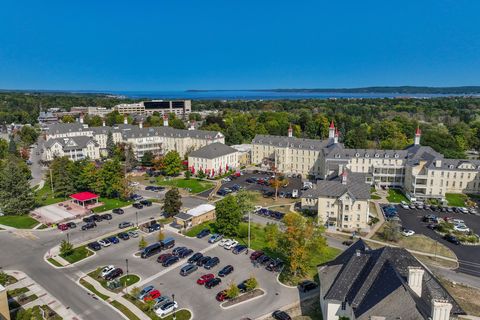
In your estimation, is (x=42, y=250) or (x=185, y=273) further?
(x=42, y=250)

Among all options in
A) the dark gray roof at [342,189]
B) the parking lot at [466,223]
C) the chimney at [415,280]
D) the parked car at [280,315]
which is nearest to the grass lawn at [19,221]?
the parked car at [280,315]

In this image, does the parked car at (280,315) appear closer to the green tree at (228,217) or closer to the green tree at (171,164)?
the green tree at (228,217)

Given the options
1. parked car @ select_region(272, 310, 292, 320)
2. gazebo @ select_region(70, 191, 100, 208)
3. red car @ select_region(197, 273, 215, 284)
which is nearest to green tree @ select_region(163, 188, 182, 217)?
gazebo @ select_region(70, 191, 100, 208)

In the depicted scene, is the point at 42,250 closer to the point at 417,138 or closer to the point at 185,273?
the point at 185,273

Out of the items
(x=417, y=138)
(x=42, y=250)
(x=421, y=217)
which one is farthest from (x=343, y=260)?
(x=417, y=138)

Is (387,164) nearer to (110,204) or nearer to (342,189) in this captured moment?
(342,189)

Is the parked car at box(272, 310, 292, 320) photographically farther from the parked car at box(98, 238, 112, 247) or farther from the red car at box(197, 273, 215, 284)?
the parked car at box(98, 238, 112, 247)
